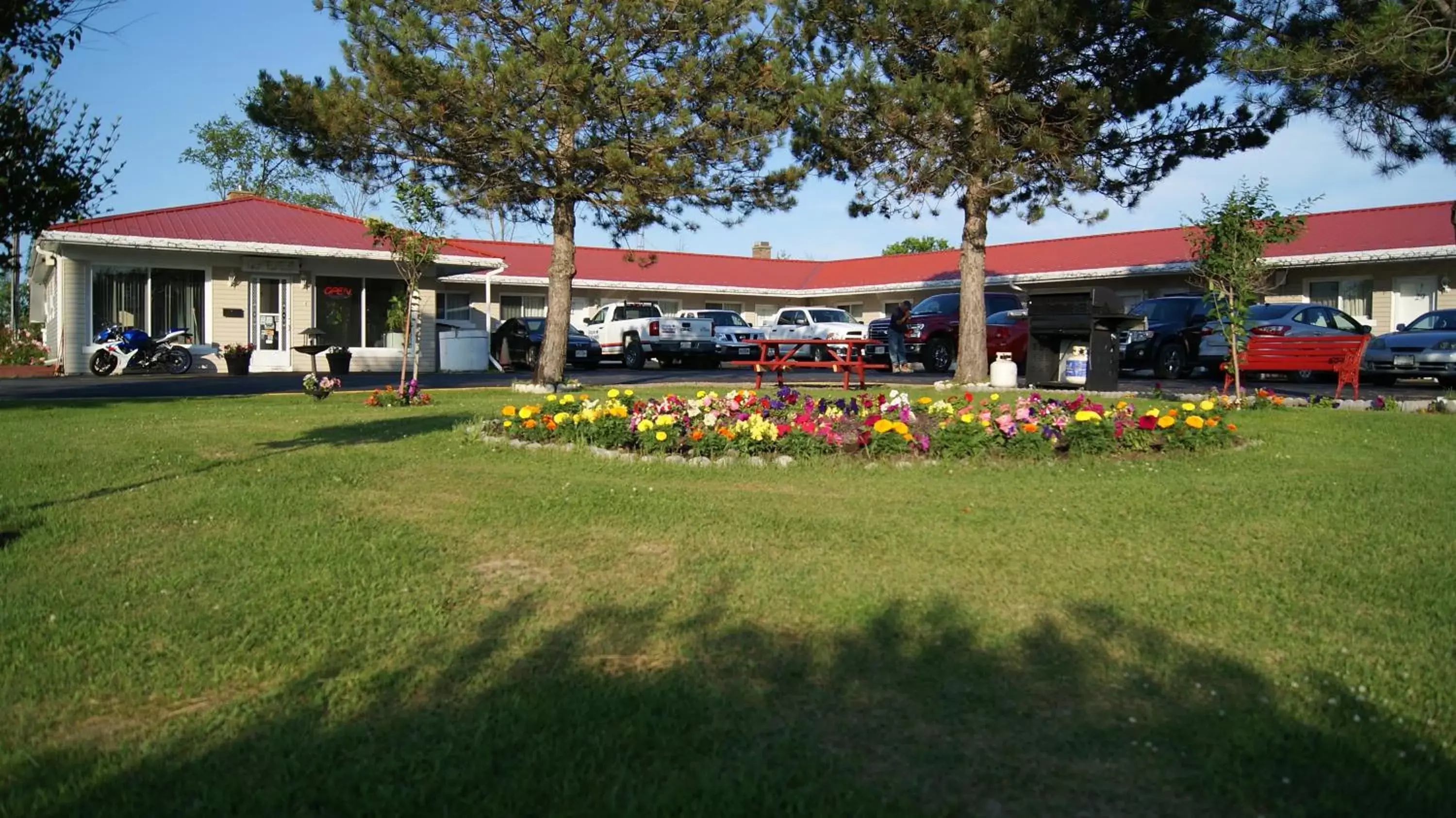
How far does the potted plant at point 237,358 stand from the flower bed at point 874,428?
16.0 metres

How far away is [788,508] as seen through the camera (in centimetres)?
693

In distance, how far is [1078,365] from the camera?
16453 millimetres

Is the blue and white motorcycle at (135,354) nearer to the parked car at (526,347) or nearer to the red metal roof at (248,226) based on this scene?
the red metal roof at (248,226)

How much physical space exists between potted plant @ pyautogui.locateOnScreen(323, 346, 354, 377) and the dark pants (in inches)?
465

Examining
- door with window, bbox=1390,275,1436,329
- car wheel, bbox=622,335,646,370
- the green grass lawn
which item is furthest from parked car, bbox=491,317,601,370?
the green grass lawn

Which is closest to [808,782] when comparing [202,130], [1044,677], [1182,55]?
[1044,677]

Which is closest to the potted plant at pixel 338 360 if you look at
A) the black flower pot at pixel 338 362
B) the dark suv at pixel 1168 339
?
the black flower pot at pixel 338 362

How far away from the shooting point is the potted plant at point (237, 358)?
23.8 m

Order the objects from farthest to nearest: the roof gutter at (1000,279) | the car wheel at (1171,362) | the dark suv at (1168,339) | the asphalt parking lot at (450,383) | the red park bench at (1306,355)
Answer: the roof gutter at (1000,279)
the car wheel at (1171,362)
the dark suv at (1168,339)
the asphalt parking lot at (450,383)
the red park bench at (1306,355)

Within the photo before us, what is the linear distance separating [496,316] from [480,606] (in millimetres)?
32080

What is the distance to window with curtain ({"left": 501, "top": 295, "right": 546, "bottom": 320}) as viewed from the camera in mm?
36781

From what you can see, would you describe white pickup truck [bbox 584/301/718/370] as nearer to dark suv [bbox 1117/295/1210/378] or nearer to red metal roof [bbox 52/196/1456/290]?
red metal roof [bbox 52/196/1456/290]

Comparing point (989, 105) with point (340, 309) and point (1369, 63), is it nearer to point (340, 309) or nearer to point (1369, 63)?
point (1369, 63)

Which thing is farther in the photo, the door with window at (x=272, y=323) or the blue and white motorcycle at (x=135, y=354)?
the door with window at (x=272, y=323)
